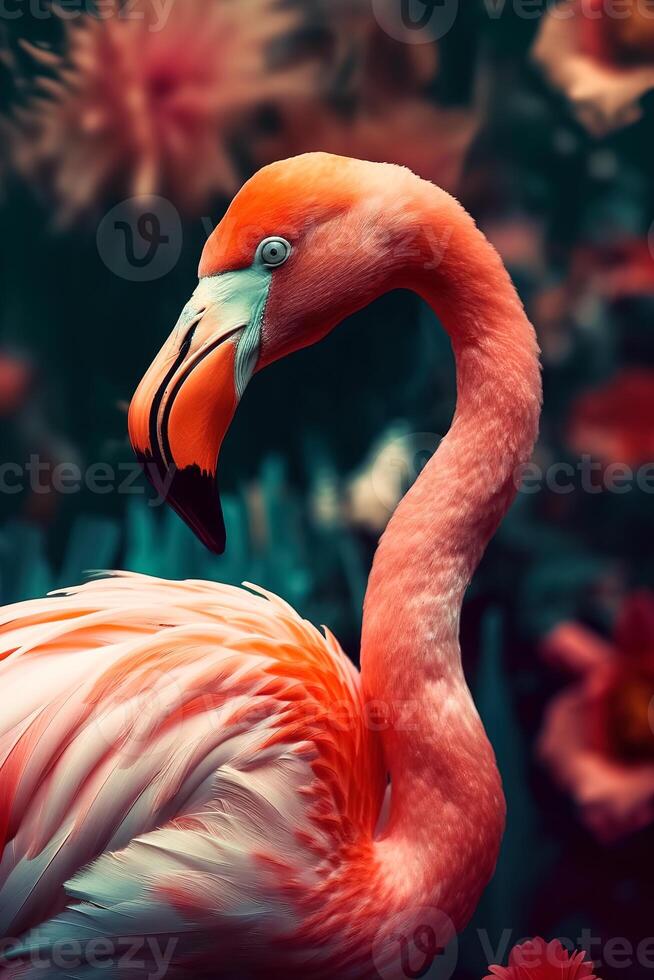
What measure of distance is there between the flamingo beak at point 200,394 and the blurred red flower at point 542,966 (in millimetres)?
577

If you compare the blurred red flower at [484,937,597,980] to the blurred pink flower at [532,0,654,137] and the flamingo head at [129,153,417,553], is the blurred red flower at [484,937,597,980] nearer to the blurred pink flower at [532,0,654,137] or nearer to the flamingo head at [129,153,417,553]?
the flamingo head at [129,153,417,553]

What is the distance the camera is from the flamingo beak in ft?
3.13

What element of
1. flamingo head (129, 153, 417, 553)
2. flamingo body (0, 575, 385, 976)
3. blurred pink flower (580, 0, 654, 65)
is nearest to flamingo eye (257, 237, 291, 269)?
flamingo head (129, 153, 417, 553)

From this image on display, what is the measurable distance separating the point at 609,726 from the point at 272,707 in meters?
0.88

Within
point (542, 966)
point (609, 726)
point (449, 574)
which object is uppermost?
point (449, 574)

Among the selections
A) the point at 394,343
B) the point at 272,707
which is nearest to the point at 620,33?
the point at 394,343

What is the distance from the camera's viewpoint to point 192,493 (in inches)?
37.8

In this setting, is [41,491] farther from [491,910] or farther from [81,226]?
[491,910]

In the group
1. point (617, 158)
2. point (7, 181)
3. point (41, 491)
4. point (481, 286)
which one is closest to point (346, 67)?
point (617, 158)

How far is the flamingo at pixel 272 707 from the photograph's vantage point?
37.8 inches

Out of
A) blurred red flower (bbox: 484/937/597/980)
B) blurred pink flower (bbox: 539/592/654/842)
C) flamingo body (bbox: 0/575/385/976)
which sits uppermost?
flamingo body (bbox: 0/575/385/976)

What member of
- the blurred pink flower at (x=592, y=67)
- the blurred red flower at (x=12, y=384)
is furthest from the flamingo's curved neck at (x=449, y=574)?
the blurred red flower at (x=12, y=384)

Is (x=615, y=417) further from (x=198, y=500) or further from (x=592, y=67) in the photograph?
(x=198, y=500)

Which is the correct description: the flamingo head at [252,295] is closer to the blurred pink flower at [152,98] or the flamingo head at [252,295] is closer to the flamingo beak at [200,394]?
the flamingo beak at [200,394]
